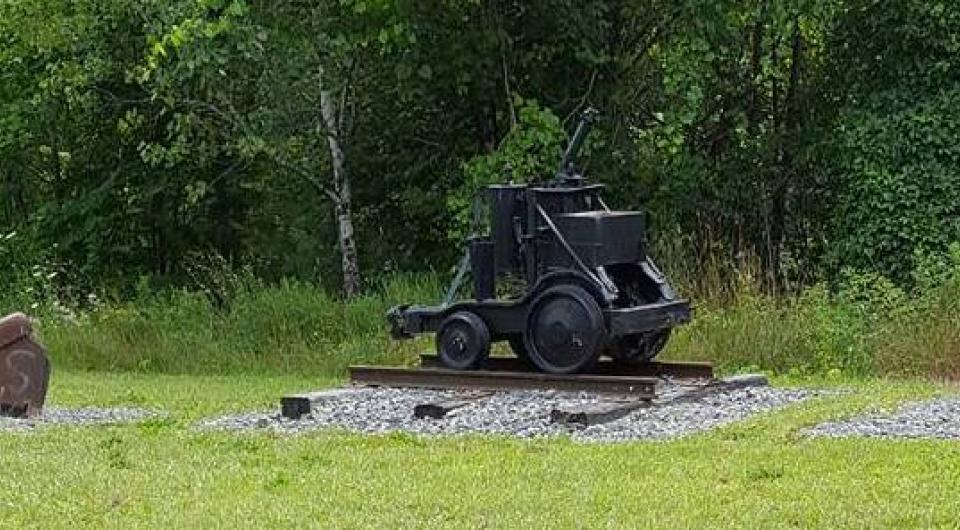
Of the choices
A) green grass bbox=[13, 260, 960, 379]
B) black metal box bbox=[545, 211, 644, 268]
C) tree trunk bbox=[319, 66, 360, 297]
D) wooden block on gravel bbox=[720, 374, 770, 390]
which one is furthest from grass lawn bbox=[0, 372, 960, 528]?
tree trunk bbox=[319, 66, 360, 297]

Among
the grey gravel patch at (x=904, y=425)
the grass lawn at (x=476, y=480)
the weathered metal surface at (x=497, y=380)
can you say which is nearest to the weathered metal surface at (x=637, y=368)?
the weathered metal surface at (x=497, y=380)

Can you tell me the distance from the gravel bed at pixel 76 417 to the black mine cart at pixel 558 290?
6.91ft

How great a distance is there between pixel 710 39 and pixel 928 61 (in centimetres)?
233

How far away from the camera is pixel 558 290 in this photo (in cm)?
1209

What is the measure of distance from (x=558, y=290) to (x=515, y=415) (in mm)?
1369

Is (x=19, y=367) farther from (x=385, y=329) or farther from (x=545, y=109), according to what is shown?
(x=545, y=109)

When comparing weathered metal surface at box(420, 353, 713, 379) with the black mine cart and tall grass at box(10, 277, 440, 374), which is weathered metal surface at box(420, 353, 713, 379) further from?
tall grass at box(10, 277, 440, 374)

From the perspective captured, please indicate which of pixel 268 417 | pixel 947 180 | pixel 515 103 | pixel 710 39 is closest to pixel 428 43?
pixel 515 103

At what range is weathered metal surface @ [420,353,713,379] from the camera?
12414 mm

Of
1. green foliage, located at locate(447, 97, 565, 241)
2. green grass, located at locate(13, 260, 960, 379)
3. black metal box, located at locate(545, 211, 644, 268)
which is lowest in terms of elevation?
green grass, located at locate(13, 260, 960, 379)

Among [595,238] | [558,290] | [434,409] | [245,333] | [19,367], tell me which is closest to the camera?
[434,409]

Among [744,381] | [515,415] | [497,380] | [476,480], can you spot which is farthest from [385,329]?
[476,480]

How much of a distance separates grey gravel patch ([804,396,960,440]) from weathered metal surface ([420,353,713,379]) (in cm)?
192

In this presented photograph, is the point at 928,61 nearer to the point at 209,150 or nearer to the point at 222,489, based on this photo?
the point at 209,150
